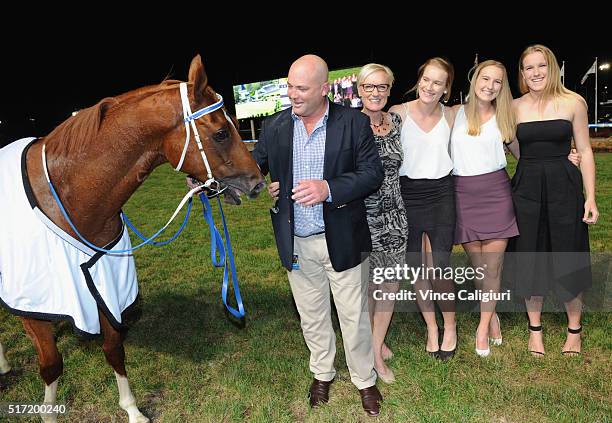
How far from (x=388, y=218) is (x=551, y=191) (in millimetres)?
1317

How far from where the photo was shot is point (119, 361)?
3006 millimetres

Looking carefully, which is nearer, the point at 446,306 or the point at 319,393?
the point at 319,393

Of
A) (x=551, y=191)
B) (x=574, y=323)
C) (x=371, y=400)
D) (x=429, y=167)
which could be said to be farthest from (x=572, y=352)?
(x=429, y=167)

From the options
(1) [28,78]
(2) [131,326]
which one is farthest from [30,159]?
(1) [28,78]

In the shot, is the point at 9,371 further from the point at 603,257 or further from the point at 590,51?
the point at 590,51

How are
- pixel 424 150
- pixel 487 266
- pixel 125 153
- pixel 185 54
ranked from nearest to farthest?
1. pixel 125 153
2. pixel 424 150
3. pixel 487 266
4. pixel 185 54

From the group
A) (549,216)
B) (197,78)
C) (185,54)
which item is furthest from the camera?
(185,54)

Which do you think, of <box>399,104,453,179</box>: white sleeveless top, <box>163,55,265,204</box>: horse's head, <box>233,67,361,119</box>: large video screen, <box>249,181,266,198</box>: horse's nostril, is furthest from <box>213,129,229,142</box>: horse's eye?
<box>233,67,361,119</box>: large video screen

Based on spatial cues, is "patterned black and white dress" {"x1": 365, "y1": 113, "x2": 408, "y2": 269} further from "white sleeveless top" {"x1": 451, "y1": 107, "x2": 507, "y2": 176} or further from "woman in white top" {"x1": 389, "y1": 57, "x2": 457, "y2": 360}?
"white sleeveless top" {"x1": 451, "y1": 107, "x2": 507, "y2": 176}

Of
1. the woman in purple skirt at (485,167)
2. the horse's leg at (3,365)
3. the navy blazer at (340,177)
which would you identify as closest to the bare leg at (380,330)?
the navy blazer at (340,177)

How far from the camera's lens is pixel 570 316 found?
362cm

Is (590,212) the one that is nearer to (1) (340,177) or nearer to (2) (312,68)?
(1) (340,177)

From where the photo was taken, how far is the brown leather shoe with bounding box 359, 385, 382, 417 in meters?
2.96

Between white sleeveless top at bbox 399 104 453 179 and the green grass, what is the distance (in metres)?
1.48
